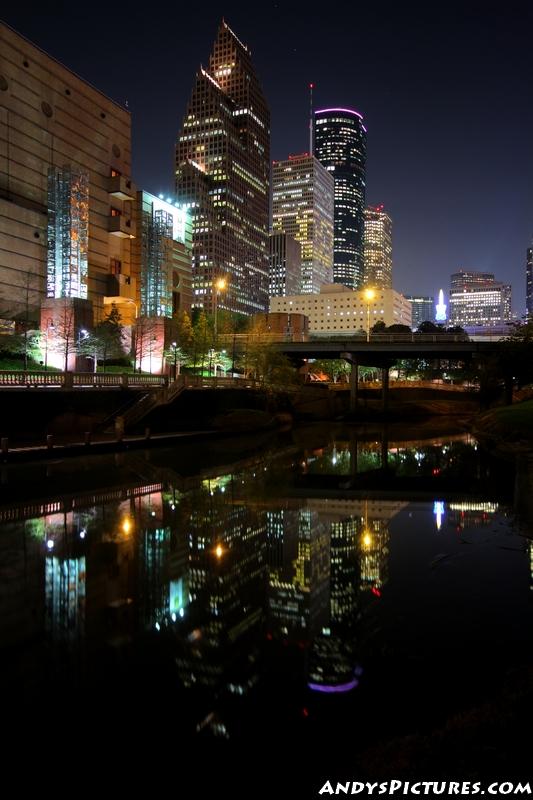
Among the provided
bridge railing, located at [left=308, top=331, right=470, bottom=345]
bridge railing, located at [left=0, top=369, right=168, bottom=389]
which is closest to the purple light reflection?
bridge railing, located at [left=0, top=369, right=168, bottom=389]

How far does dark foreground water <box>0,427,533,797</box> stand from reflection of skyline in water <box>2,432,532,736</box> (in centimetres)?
5

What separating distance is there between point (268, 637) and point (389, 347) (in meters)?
69.5

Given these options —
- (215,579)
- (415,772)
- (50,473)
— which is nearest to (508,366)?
(50,473)

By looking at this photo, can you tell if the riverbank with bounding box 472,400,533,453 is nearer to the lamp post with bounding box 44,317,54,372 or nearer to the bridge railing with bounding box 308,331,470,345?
the bridge railing with bounding box 308,331,470,345

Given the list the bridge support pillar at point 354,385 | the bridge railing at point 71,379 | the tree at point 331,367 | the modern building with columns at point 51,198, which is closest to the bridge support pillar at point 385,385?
the bridge support pillar at point 354,385

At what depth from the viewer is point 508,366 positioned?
203 feet

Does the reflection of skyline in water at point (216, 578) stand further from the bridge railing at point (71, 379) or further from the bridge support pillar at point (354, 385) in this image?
the bridge support pillar at point (354, 385)

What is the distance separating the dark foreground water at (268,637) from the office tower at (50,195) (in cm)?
4936

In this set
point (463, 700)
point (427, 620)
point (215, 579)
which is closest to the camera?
point (463, 700)

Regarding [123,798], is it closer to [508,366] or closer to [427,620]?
[427,620]

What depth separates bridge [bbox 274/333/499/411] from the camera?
7294cm

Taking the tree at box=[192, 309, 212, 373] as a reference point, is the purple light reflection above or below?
below

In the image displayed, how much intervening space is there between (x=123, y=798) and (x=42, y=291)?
2962 inches

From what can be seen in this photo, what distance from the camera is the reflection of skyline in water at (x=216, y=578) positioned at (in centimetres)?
820
